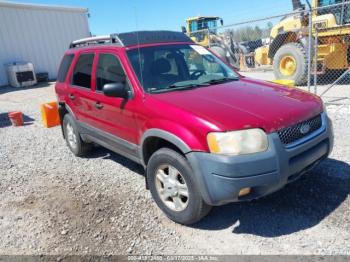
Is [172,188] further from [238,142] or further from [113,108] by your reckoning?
[113,108]

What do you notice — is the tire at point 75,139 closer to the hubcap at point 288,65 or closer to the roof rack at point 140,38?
the roof rack at point 140,38

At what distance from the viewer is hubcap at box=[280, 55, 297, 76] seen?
999 cm

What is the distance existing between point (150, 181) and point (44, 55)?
55.9ft

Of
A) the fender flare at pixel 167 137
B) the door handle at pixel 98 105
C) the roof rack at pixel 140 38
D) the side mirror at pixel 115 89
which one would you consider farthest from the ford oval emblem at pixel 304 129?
the door handle at pixel 98 105

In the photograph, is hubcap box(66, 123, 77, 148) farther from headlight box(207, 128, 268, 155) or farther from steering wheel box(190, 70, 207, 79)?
headlight box(207, 128, 268, 155)

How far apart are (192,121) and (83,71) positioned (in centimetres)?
254

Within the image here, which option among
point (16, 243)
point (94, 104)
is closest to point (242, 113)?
point (94, 104)

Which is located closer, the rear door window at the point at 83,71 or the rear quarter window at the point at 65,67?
the rear door window at the point at 83,71

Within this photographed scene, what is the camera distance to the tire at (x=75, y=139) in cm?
520

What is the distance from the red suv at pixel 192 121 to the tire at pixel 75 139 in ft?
1.83

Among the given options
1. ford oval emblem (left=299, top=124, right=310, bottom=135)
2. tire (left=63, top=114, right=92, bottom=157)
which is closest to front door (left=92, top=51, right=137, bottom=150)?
tire (left=63, top=114, right=92, bottom=157)

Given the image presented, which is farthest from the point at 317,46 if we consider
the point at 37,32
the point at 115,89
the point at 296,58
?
the point at 37,32

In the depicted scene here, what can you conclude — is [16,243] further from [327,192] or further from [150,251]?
[327,192]

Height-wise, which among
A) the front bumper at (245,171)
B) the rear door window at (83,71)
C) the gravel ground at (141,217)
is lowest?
the gravel ground at (141,217)
